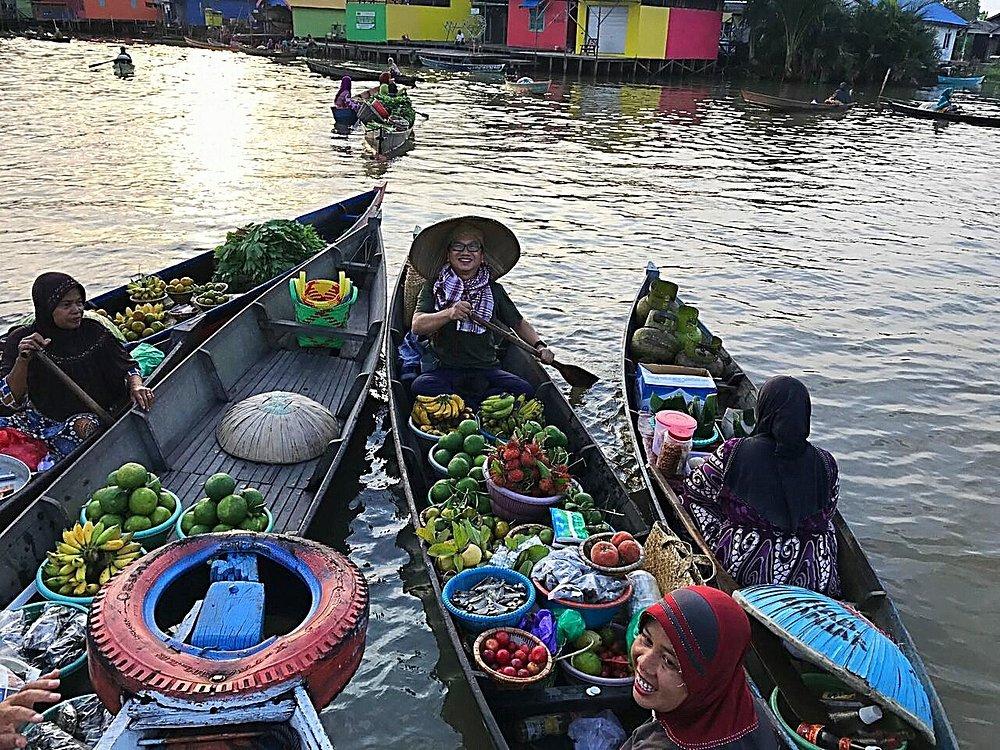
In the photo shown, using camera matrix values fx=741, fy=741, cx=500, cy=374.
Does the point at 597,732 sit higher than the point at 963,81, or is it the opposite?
the point at 963,81

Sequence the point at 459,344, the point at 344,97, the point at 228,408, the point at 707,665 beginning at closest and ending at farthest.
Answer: the point at 707,665, the point at 459,344, the point at 228,408, the point at 344,97

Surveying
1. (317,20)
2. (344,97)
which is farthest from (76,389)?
(317,20)

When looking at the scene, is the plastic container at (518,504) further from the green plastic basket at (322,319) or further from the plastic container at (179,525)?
the green plastic basket at (322,319)

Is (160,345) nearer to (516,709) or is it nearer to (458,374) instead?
(458,374)

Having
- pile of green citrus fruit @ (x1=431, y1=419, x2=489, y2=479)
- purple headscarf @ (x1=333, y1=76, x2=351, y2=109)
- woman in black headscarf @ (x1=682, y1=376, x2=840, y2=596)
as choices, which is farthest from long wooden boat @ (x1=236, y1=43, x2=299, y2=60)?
Result: woman in black headscarf @ (x1=682, y1=376, x2=840, y2=596)

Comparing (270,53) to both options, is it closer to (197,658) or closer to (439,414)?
(439,414)

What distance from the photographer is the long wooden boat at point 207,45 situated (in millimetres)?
49719

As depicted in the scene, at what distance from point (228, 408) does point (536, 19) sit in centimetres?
4156

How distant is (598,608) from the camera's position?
12.8 ft

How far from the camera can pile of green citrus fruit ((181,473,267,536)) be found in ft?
14.5

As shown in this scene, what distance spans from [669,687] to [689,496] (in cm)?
247

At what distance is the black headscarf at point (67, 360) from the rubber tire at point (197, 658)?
8.25ft

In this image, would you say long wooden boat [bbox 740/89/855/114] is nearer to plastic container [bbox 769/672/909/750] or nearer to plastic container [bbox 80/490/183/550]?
plastic container [bbox 769/672/909/750]

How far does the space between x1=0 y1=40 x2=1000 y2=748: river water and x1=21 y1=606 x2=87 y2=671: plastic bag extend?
149 cm
